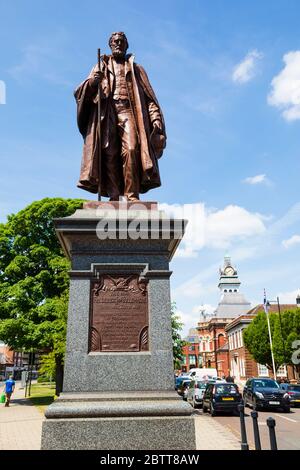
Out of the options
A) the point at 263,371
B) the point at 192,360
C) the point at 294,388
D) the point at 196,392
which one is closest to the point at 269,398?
the point at 196,392

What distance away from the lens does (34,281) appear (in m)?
27.0

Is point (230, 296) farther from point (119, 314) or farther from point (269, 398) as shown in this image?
point (119, 314)

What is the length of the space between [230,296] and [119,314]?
371 feet

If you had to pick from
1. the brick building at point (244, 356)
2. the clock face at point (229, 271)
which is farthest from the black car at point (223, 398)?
the clock face at point (229, 271)

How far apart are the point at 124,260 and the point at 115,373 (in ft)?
4.80

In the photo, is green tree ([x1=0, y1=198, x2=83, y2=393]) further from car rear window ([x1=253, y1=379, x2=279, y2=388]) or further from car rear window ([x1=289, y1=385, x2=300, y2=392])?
car rear window ([x1=289, y1=385, x2=300, y2=392])

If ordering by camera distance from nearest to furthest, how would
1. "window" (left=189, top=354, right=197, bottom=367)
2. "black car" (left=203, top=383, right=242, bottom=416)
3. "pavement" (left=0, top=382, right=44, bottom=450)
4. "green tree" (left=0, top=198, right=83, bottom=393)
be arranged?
"pavement" (left=0, top=382, right=44, bottom=450), "black car" (left=203, top=383, right=242, bottom=416), "green tree" (left=0, top=198, right=83, bottom=393), "window" (left=189, top=354, right=197, bottom=367)

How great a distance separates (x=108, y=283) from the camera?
18.4 ft

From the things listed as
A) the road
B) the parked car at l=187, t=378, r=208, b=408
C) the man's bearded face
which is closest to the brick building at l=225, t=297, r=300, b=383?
the parked car at l=187, t=378, r=208, b=408

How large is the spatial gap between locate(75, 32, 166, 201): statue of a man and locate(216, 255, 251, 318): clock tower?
338 ft

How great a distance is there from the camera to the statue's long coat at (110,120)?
656cm

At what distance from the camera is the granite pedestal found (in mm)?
4719

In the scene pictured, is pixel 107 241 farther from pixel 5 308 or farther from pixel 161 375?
pixel 5 308

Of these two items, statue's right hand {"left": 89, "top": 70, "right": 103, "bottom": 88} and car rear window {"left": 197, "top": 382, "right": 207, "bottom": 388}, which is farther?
car rear window {"left": 197, "top": 382, "right": 207, "bottom": 388}
